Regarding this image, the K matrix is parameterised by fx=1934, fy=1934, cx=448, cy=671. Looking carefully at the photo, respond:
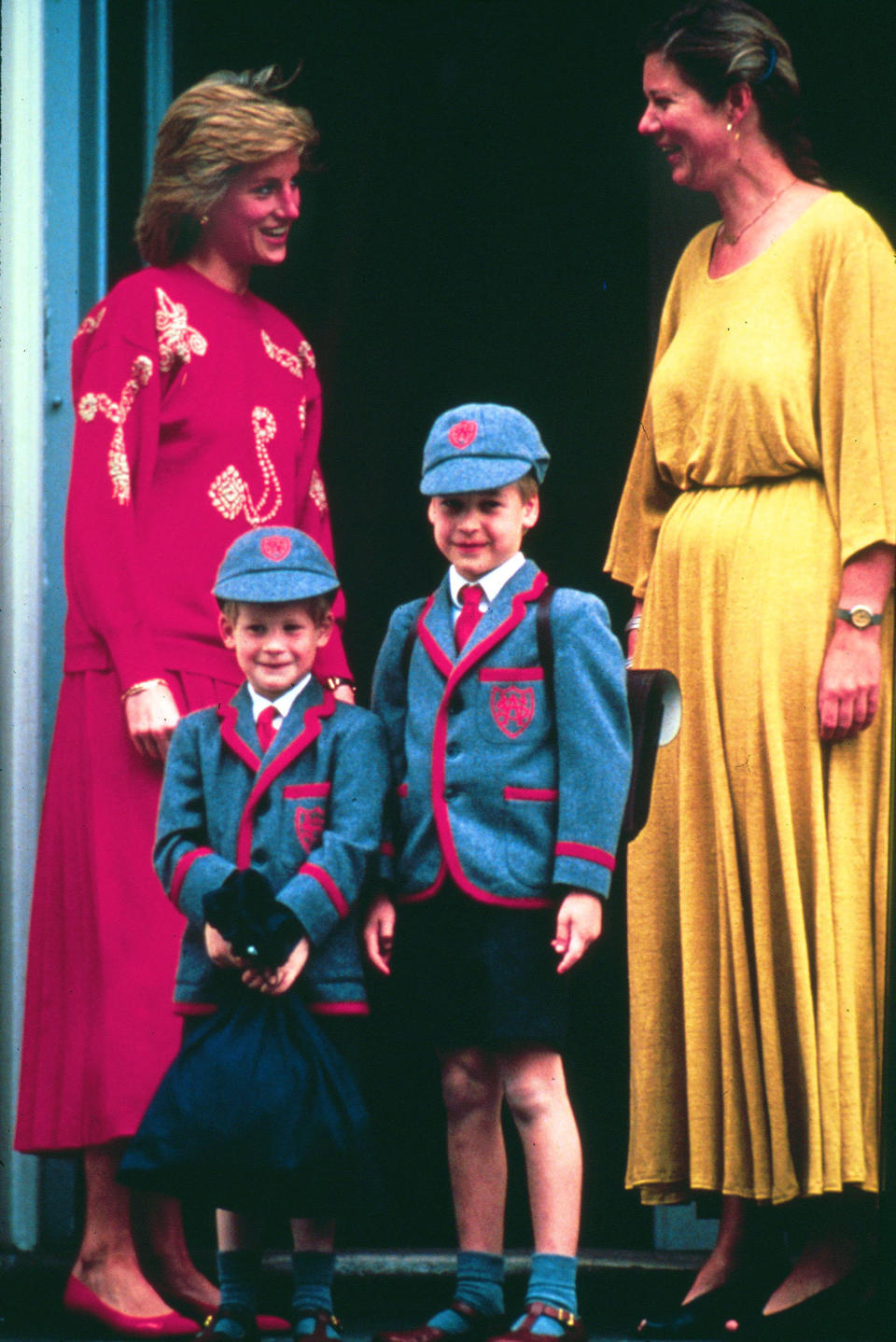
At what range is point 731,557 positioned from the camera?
366 centimetres

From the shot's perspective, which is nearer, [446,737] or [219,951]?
[219,951]

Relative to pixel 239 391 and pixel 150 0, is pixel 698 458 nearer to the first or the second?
pixel 239 391

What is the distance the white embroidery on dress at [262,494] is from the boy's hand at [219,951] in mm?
962

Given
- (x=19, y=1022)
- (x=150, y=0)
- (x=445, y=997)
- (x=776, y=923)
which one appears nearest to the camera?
(x=445, y=997)

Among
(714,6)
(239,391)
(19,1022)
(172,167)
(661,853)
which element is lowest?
(19,1022)

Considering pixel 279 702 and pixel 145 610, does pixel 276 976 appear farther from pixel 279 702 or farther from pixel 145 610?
pixel 145 610

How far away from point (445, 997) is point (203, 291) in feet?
5.09

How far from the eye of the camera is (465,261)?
179 inches

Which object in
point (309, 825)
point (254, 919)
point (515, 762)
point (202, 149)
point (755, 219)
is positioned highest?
point (202, 149)

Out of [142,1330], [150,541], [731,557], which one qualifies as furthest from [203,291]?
[142,1330]

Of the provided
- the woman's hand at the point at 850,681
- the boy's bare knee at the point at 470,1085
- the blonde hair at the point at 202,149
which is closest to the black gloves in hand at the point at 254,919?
the boy's bare knee at the point at 470,1085

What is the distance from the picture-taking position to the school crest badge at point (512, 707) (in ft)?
11.0

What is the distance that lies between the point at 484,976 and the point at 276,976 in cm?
36

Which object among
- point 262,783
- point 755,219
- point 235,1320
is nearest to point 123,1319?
point 235,1320
